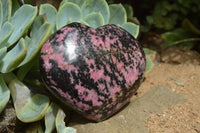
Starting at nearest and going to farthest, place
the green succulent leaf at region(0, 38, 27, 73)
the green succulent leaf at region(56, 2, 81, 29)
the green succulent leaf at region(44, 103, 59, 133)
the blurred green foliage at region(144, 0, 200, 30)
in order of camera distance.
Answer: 1. the green succulent leaf at region(0, 38, 27, 73)
2. the green succulent leaf at region(44, 103, 59, 133)
3. the green succulent leaf at region(56, 2, 81, 29)
4. the blurred green foliage at region(144, 0, 200, 30)

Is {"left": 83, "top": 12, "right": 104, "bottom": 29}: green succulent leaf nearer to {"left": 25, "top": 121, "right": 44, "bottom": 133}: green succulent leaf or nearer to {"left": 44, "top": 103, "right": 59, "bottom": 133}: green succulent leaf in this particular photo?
{"left": 44, "top": 103, "right": 59, "bottom": 133}: green succulent leaf

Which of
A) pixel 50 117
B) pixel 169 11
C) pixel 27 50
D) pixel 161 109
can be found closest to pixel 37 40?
pixel 27 50

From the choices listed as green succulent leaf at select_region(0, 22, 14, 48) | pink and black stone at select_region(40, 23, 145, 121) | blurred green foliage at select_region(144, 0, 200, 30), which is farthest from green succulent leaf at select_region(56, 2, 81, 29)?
blurred green foliage at select_region(144, 0, 200, 30)

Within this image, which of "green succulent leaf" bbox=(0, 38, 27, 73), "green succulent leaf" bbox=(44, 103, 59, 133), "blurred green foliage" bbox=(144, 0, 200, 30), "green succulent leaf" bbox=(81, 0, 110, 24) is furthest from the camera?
"blurred green foliage" bbox=(144, 0, 200, 30)

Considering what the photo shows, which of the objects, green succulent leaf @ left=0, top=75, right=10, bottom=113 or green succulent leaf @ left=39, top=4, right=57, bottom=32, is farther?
green succulent leaf @ left=39, top=4, right=57, bottom=32

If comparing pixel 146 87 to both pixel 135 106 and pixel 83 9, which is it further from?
pixel 83 9

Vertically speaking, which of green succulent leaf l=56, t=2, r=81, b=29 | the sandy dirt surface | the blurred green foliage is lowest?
the blurred green foliage

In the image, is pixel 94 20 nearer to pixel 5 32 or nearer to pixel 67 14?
pixel 67 14

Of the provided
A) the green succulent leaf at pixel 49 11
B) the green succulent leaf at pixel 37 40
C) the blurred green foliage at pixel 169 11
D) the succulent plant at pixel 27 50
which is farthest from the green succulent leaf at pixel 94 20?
the blurred green foliage at pixel 169 11
